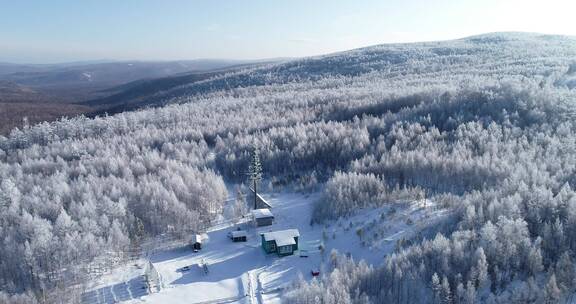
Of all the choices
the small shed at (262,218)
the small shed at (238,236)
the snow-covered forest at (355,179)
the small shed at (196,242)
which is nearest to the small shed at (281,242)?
the small shed at (238,236)

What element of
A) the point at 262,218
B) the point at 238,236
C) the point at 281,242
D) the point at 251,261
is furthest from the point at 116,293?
the point at 262,218

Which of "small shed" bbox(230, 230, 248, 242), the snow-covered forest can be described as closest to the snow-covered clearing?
"small shed" bbox(230, 230, 248, 242)

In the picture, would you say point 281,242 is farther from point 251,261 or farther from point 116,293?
point 116,293

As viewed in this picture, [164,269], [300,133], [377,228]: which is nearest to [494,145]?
[377,228]

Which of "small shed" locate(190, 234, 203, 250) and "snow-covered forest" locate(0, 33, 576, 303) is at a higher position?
"snow-covered forest" locate(0, 33, 576, 303)

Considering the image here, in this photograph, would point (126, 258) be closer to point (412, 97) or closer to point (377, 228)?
point (377, 228)

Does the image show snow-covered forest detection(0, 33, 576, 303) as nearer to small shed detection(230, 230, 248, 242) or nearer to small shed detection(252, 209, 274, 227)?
small shed detection(252, 209, 274, 227)

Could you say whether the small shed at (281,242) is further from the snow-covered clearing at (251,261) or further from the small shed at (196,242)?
the small shed at (196,242)
